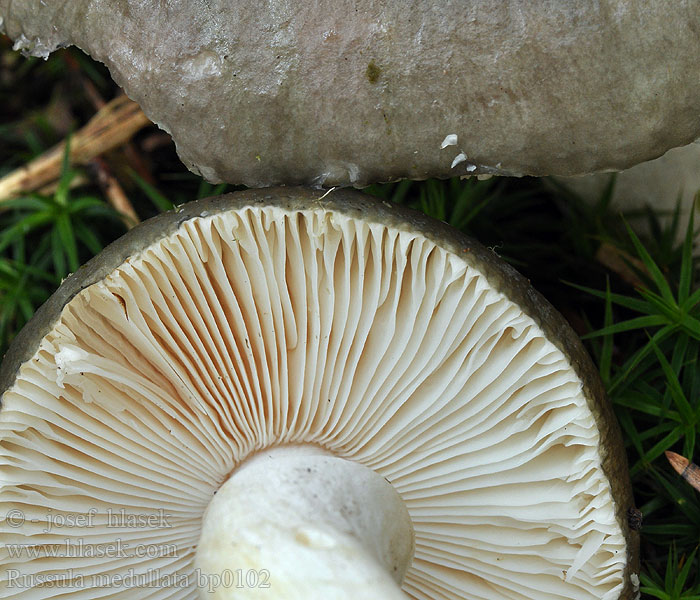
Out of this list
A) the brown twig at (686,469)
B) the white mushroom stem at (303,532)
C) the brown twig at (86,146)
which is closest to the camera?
the white mushroom stem at (303,532)

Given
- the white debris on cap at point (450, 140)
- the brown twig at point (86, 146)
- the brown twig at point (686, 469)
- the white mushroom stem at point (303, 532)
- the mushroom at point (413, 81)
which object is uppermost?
the brown twig at point (86, 146)

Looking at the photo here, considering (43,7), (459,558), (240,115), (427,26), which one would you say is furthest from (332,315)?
(43,7)

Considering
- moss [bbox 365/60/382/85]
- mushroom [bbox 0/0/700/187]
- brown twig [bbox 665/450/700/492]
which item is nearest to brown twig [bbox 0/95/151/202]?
mushroom [bbox 0/0/700/187]

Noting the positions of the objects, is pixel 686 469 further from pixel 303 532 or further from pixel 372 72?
pixel 372 72

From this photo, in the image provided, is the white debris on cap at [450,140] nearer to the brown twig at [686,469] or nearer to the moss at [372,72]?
the moss at [372,72]

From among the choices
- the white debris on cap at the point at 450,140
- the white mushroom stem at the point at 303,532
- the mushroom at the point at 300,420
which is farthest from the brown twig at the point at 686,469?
the white debris on cap at the point at 450,140

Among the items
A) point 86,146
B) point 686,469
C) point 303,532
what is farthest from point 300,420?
point 86,146
